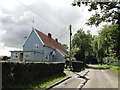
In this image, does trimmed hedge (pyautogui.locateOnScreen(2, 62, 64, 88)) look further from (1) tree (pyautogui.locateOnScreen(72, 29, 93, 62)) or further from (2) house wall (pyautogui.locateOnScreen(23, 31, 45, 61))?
(1) tree (pyautogui.locateOnScreen(72, 29, 93, 62))

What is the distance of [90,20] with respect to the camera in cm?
3006

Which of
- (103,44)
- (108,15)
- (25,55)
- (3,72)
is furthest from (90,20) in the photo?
(103,44)

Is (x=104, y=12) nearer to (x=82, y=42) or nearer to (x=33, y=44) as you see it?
(x=33, y=44)

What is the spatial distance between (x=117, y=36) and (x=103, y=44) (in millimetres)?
36559

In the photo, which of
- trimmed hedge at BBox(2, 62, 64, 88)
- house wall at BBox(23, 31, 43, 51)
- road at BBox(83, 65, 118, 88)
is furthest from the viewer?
house wall at BBox(23, 31, 43, 51)

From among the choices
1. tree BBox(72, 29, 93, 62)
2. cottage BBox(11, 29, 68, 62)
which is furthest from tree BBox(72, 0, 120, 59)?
tree BBox(72, 29, 93, 62)

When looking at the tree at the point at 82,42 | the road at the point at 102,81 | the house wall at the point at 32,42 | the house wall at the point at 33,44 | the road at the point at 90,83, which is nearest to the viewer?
the road at the point at 90,83

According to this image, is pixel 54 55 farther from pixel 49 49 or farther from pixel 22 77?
pixel 22 77

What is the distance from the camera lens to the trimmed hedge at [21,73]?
16.1 metres

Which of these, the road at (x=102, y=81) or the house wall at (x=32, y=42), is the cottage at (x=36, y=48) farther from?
the road at (x=102, y=81)

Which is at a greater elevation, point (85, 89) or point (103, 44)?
point (103, 44)

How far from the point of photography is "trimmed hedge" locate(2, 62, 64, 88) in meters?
16.1

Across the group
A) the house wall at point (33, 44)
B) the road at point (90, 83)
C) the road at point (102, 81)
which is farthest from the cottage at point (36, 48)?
the road at point (90, 83)

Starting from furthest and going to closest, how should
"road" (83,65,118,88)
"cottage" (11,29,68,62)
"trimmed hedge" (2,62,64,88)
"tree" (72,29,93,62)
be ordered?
1. "tree" (72,29,93,62)
2. "cottage" (11,29,68,62)
3. "road" (83,65,118,88)
4. "trimmed hedge" (2,62,64,88)
